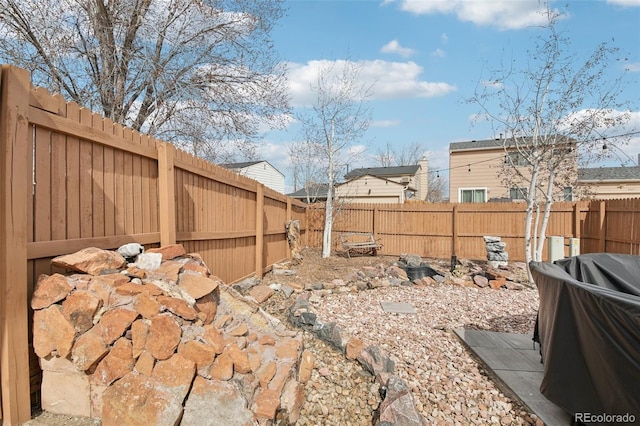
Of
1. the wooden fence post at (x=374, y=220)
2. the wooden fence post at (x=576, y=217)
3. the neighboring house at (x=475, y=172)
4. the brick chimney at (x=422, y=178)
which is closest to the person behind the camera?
the wooden fence post at (x=576, y=217)

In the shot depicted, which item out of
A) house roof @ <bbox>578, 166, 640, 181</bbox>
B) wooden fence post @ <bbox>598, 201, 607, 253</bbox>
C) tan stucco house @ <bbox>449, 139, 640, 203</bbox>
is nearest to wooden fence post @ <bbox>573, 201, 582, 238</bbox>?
wooden fence post @ <bbox>598, 201, 607, 253</bbox>

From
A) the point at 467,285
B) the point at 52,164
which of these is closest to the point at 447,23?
the point at 467,285

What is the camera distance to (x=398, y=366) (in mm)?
3295

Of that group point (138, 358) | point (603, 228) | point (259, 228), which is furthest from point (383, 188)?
point (138, 358)

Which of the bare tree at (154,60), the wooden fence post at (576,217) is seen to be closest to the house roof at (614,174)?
the wooden fence post at (576,217)

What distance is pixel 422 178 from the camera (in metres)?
24.2

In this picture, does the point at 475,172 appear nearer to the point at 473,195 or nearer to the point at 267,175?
the point at 473,195

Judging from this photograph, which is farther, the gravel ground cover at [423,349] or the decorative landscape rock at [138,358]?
the gravel ground cover at [423,349]

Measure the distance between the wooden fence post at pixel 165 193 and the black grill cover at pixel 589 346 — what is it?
3303mm

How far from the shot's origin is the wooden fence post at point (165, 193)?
3.19 metres

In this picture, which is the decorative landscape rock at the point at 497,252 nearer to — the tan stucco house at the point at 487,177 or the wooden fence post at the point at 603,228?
the wooden fence post at the point at 603,228

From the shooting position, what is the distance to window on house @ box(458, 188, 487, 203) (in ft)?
55.8

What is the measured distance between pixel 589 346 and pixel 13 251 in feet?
10.8

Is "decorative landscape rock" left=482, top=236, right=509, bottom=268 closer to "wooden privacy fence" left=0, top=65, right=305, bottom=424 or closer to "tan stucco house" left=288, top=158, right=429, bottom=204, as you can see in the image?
"wooden privacy fence" left=0, top=65, right=305, bottom=424
